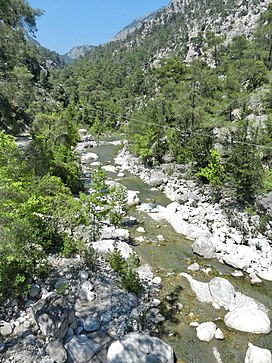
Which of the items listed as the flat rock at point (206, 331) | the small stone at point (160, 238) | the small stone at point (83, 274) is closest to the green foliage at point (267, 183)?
the small stone at point (160, 238)

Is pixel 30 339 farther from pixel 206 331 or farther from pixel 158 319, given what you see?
pixel 206 331

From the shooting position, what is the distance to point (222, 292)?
900 centimetres

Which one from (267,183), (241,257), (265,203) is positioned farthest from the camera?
(267,183)

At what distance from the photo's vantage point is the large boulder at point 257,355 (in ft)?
21.4

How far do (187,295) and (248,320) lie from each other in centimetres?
205

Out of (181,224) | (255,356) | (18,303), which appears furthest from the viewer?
(181,224)

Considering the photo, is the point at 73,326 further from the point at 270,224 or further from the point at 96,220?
the point at 270,224

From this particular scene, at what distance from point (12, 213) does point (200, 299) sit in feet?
21.1

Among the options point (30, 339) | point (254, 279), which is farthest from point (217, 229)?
point (30, 339)

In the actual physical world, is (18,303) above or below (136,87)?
below

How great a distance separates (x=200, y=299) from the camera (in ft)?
29.7

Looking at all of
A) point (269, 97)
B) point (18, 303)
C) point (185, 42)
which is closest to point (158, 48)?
point (185, 42)

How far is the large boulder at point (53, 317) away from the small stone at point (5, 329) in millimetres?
701

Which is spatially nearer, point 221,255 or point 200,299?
point 200,299
